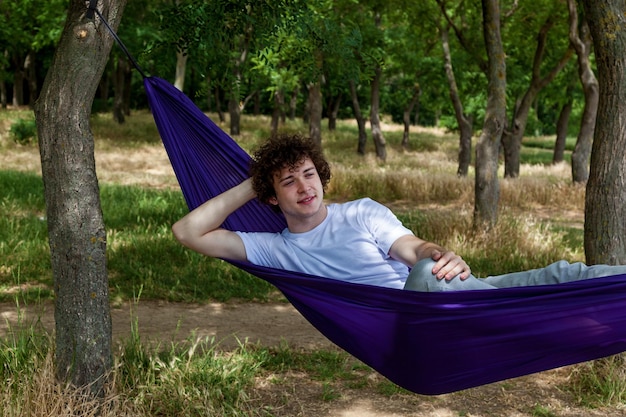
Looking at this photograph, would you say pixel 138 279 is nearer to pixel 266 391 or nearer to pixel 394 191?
pixel 266 391

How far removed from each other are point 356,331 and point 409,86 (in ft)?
73.5


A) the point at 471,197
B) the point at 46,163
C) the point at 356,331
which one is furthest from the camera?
the point at 471,197

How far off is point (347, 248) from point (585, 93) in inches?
379

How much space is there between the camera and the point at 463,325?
243cm

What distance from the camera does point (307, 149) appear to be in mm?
2889

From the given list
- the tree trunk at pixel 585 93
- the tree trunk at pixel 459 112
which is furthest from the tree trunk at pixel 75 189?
the tree trunk at pixel 459 112

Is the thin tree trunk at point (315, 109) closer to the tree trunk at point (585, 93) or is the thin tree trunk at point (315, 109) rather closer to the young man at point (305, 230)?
the tree trunk at point (585, 93)

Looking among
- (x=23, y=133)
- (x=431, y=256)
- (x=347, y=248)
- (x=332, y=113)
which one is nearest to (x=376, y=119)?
(x=23, y=133)

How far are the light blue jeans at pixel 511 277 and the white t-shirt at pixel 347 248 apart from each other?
0.94ft

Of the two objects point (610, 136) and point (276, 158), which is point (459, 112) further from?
point (276, 158)

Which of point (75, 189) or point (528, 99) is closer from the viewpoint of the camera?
point (75, 189)

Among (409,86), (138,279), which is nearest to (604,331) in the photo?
(138,279)

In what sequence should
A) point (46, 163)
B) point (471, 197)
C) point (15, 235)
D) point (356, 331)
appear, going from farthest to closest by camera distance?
1. point (471, 197)
2. point (15, 235)
3. point (46, 163)
4. point (356, 331)

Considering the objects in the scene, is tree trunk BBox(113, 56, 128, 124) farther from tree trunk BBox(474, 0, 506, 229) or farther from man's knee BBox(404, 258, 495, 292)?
man's knee BBox(404, 258, 495, 292)
